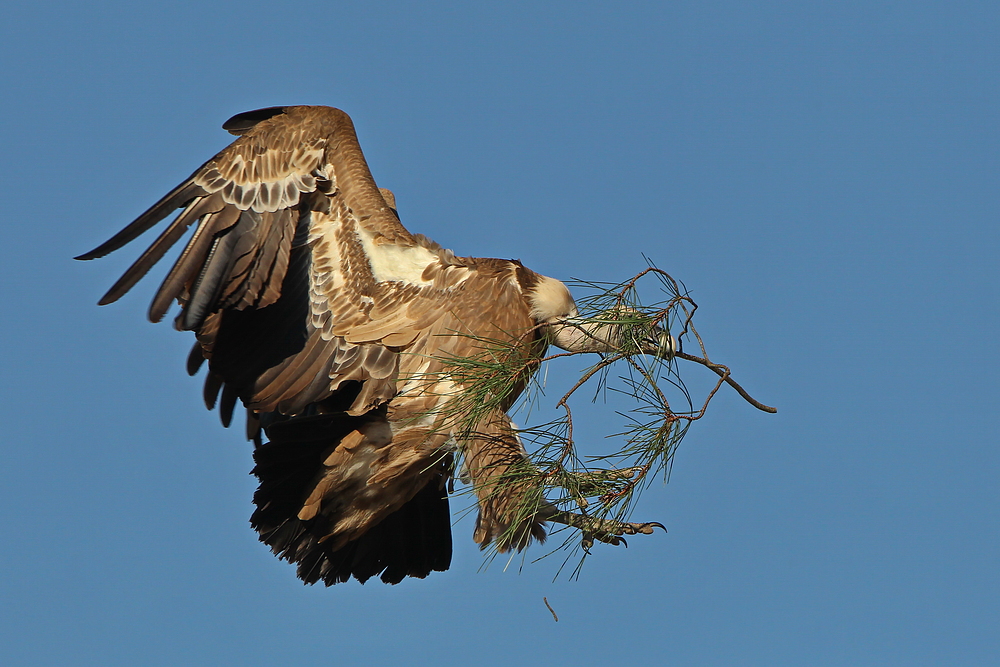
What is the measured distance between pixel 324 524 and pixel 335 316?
4.06 feet

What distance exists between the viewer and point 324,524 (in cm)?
707

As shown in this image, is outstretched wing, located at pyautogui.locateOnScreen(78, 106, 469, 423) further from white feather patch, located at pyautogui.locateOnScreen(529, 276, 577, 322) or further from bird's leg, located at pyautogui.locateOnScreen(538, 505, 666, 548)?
bird's leg, located at pyautogui.locateOnScreen(538, 505, 666, 548)

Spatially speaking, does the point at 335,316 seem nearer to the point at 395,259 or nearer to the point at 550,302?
the point at 395,259

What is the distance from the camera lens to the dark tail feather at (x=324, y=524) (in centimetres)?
677

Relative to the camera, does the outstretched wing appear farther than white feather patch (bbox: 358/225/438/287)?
No

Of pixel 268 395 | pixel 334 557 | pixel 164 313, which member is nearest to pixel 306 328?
pixel 268 395

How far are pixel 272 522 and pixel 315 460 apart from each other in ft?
1.85

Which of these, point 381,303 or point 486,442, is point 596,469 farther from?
point 381,303

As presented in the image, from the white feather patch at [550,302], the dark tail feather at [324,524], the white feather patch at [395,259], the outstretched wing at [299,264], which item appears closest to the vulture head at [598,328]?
the white feather patch at [550,302]

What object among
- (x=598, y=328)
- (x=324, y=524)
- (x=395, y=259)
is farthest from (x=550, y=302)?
(x=324, y=524)

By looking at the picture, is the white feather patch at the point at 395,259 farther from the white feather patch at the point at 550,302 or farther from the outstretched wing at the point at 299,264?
the white feather patch at the point at 550,302

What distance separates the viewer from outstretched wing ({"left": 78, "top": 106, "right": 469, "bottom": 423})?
650 cm

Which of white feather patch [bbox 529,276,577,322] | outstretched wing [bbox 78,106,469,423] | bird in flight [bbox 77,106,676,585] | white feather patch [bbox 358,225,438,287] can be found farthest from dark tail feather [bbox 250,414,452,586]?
white feather patch [bbox 529,276,577,322]

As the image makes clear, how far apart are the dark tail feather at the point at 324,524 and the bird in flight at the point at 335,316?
0.5 inches
